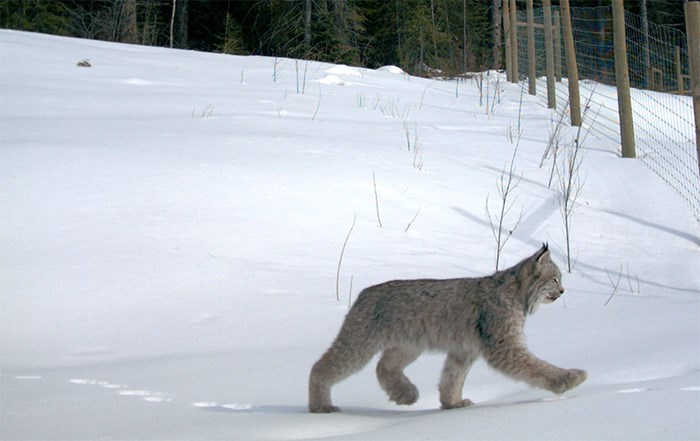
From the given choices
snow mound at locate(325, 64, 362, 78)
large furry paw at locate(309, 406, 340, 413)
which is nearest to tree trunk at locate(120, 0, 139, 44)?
snow mound at locate(325, 64, 362, 78)

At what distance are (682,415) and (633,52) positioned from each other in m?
31.1

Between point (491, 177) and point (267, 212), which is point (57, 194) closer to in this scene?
point (267, 212)

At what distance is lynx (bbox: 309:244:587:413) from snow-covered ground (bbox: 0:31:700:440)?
0.58 feet

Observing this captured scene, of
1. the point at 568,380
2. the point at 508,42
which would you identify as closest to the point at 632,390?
the point at 568,380

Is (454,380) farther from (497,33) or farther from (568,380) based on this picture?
(497,33)

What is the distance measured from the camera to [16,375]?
435 cm

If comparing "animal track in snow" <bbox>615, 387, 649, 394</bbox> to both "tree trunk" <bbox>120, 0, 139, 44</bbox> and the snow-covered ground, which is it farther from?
"tree trunk" <bbox>120, 0, 139, 44</bbox>

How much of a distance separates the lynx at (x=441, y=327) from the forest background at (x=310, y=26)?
15.7 meters

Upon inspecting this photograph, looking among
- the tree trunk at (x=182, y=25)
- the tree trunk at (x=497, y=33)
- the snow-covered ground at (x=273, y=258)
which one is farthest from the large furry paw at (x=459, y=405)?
the tree trunk at (x=182, y=25)

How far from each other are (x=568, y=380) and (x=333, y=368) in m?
0.99

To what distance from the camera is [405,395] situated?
3895 millimetres

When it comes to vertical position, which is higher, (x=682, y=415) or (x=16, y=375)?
(x=682, y=415)

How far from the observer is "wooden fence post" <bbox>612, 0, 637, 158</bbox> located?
11.2 metres

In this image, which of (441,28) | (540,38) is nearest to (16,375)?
(540,38)
